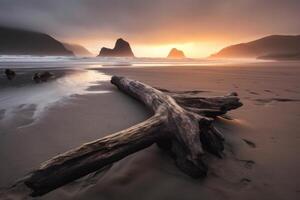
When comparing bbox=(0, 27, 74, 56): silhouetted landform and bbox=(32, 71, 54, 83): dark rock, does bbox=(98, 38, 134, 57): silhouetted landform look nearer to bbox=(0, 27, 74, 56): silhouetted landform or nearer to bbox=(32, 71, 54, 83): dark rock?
bbox=(0, 27, 74, 56): silhouetted landform

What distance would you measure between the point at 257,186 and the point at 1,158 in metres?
2.33

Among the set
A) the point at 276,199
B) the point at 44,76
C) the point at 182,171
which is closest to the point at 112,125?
the point at 182,171

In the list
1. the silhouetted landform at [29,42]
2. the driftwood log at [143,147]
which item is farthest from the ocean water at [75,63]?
the silhouetted landform at [29,42]

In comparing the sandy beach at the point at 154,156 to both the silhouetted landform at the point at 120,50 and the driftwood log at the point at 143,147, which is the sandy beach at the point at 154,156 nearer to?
the driftwood log at the point at 143,147

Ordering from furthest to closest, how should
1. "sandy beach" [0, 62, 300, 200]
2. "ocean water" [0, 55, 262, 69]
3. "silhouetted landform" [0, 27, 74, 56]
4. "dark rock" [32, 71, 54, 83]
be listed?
"silhouetted landform" [0, 27, 74, 56], "ocean water" [0, 55, 262, 69], "dark rock" [32, 71, 54, 83], "sandy beach" [0, 62, 300, 200]

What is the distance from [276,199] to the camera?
1609 mm

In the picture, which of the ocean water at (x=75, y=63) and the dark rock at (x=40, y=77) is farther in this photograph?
the ocean water at (x=75, y=63)

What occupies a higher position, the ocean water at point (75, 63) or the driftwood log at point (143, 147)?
the driftwood log at point (143, 147)

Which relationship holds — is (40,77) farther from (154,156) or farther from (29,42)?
(29,42)

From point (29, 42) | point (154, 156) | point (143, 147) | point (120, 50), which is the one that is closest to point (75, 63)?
point (154, 156)

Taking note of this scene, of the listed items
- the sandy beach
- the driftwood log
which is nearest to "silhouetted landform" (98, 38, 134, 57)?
the sandy beach

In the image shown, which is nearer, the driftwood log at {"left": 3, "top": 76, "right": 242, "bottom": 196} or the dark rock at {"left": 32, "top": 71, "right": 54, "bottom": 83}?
the driftwood log at {"left": 3, "top": 76, "right": 242, "bottom": 196}

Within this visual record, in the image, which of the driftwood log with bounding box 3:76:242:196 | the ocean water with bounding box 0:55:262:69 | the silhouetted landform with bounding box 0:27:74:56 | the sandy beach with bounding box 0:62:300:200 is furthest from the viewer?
the silhouetted landform with bounding box 0:27:74:56

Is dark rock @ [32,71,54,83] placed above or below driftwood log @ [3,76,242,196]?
below
